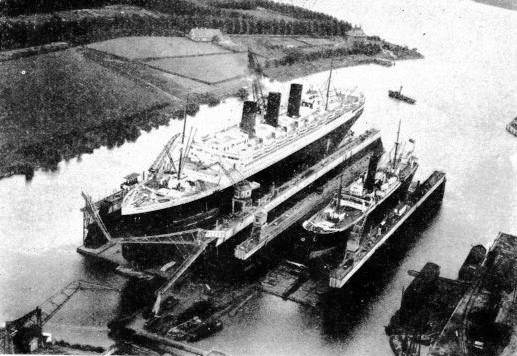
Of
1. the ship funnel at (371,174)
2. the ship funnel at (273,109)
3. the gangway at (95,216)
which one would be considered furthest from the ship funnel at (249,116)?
the gangway at (95,216)

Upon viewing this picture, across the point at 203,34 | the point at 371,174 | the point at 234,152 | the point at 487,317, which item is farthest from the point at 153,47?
the point at 487,317

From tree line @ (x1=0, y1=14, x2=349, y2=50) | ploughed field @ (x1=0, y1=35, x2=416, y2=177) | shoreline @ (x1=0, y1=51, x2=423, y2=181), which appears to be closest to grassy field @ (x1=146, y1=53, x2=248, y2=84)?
ploughed field @ (x1=0, y1=35, x2=416, y2=177)

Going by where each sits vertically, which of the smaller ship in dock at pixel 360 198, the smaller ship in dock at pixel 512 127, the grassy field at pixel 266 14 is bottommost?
the smaller ship in dock at pixel 360 198

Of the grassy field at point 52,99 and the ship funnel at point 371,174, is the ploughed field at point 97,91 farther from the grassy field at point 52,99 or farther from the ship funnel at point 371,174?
the ship funnel at point 371,174

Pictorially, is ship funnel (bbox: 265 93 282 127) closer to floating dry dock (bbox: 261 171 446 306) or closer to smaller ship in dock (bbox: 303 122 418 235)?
smaller ship in dock (bbox: 303 122 418 235)

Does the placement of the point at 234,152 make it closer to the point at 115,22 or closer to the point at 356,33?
the point at 115,22

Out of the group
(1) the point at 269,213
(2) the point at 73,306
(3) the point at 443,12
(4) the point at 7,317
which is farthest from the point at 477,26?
(4) the point at 7,317

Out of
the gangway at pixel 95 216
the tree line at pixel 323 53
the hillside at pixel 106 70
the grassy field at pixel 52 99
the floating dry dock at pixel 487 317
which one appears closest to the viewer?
the floating dry dock at pixel 487 317
